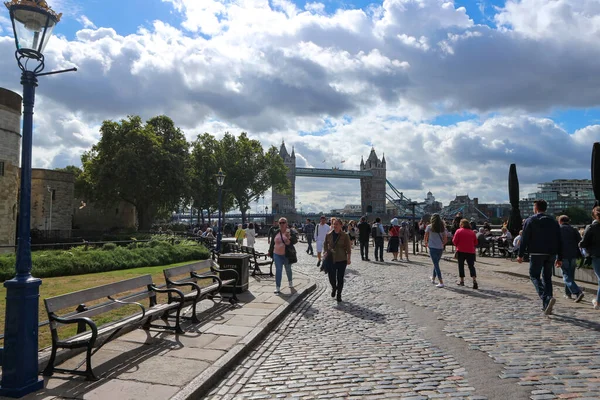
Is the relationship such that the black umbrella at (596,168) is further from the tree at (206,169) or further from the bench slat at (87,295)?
the tree at (206,169)

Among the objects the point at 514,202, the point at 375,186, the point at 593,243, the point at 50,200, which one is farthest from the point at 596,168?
the point at 375,186

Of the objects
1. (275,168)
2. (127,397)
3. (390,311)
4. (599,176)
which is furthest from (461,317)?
(275,168)

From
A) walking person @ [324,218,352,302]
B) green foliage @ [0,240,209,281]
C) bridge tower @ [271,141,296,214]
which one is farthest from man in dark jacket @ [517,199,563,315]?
bridge tower @ [271,141,296,214]

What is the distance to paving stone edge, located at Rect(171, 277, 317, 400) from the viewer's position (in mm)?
4336

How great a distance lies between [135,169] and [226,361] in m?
33.0

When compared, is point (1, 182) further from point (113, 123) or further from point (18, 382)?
point (18, 382)

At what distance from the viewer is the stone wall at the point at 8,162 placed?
2338cm

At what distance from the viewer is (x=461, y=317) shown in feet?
25.3

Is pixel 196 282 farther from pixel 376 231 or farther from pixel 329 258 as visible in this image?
pixel 376 231

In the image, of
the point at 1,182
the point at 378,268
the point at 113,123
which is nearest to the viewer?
the point at 378,268

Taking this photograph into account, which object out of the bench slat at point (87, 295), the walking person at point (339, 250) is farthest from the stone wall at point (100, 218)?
the bench slat at point (87, 295)

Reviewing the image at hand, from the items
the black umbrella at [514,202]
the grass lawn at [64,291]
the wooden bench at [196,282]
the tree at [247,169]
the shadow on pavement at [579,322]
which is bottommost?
the grass lawn at [64,291]

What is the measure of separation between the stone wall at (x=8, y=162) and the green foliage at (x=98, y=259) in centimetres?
862

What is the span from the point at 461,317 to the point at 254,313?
348 centimetres
